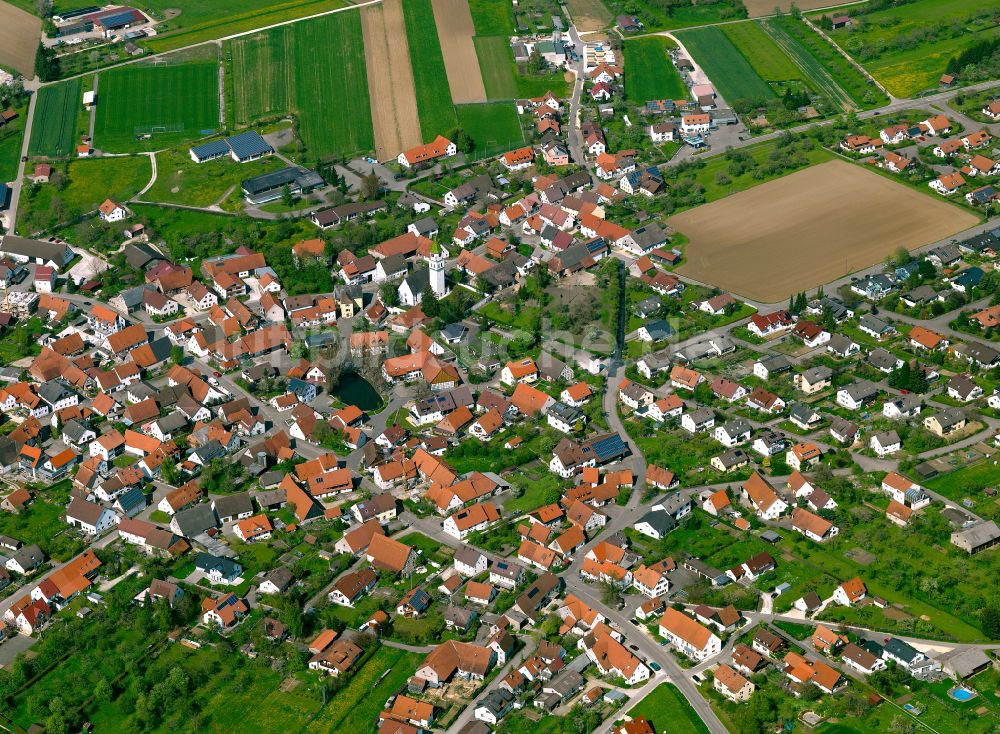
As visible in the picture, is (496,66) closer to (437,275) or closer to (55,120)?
(437,275)

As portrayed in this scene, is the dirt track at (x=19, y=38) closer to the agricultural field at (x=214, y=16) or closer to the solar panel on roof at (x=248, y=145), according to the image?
the agricultural field at (x=214, y=16)

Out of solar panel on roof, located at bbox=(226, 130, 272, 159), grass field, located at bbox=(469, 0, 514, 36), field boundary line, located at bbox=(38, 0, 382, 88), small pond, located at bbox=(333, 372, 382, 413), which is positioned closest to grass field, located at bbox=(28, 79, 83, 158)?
field boundary line, located at bbox=(38, 0, 382, 88)

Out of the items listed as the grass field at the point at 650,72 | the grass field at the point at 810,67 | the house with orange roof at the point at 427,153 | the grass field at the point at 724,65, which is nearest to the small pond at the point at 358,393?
the house with orange roof at the point at 427,153

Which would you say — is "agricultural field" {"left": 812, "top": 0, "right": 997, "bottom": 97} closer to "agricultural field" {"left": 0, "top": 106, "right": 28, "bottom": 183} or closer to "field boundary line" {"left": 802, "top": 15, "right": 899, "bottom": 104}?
"field boundary line" {"left": 802, "top": 15, "right": 899, "bottom": 104}

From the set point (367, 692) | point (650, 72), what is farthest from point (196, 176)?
point (367, 692)

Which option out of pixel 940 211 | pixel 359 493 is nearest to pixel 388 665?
pixel 359 493

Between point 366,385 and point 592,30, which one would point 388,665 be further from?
point 592,30

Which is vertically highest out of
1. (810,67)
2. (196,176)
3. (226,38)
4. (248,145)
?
(226,38)
